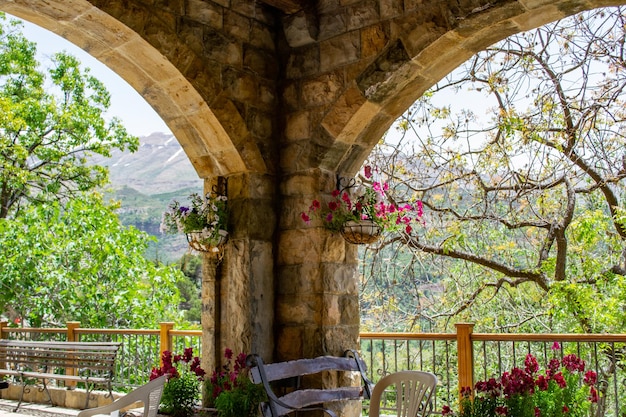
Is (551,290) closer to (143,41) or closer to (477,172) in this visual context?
(477,172)

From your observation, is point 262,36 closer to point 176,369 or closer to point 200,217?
point 200,217

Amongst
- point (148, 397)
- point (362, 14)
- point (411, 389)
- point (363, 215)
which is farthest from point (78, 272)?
point (411, 389)

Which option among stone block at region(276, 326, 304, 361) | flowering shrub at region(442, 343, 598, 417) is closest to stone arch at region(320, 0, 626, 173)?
stone block at region(276, 326, 304, 361)

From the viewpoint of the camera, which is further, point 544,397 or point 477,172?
point 477,172

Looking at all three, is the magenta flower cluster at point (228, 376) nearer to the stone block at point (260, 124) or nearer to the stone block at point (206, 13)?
the stone block at point (260, 124)

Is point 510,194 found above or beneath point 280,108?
beneath

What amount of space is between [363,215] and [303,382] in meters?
1.06

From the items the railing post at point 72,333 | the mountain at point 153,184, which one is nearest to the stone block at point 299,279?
the railing post at point 72,333

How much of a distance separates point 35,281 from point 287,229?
229 inches

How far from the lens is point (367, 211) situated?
3721 millimetres

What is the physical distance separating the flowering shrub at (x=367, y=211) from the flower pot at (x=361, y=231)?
0.09 ft

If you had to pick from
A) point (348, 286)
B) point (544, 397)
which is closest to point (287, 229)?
point (348, 286)

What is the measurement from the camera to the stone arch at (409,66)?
3.12 m

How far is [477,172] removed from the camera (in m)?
6.41
